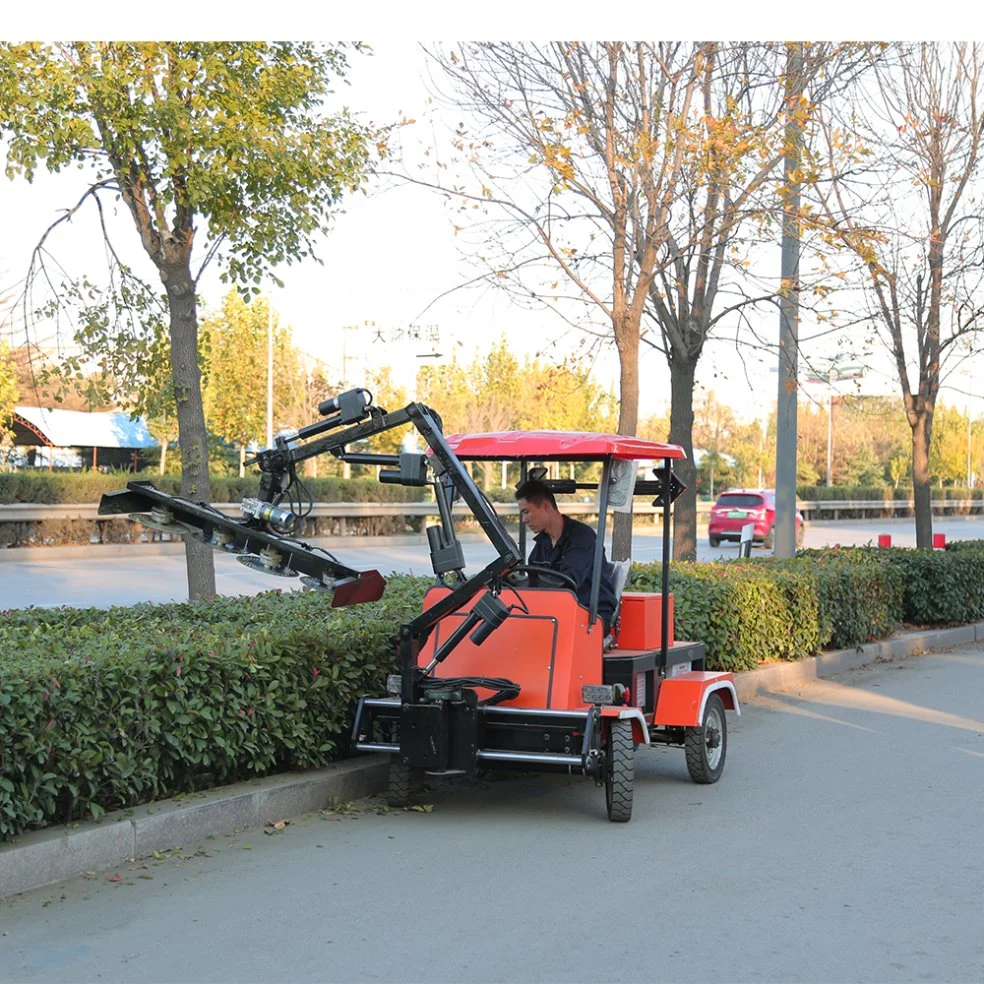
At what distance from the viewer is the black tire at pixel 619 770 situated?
7043 millimetres

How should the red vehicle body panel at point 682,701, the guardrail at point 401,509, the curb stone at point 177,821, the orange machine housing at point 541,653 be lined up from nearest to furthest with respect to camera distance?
the curb stone at point 177,821 < the orange machine housing at point 541,653 < the red vehicle body panel at point 682,701 < the guardrail at point 401,509

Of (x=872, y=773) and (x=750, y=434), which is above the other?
(x=750, y=434)

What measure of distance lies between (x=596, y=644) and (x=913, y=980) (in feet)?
9.78

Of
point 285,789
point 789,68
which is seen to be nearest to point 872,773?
point 285,789

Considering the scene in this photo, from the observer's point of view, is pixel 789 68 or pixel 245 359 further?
pixel 245 359

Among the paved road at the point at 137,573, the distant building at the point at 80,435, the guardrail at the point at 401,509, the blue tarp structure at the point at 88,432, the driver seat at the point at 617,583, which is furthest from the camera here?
the blue tarp structure at the point at 88,432

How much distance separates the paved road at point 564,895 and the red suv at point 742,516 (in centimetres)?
2865

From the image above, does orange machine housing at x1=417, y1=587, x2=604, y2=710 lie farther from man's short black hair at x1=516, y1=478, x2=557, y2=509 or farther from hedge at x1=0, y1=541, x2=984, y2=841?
man's short black hair at x1=516, y1=478, x2=557, y2=509

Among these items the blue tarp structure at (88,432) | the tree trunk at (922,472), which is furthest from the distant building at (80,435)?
the tree trunk at (922,472)

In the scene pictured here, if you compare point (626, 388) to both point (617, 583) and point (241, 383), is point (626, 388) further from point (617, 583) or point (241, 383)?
point (241, 383)

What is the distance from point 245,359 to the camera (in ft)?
189

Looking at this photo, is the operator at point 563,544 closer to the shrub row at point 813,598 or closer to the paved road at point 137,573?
the shrub row at point 813,598

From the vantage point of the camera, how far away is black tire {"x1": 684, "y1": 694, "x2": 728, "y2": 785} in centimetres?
805

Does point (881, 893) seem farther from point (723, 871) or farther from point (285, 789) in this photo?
point (285, 789)
